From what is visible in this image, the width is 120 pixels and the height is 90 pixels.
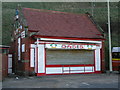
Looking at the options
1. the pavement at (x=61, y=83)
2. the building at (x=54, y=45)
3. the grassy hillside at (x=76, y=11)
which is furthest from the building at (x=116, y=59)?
the grassy hillside at (x=76, y=11)

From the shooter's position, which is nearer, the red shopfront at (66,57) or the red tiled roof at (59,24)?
the red shopfront at (66,57)

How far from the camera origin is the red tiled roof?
20047mm

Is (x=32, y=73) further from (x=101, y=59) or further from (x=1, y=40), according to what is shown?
(x=1, y=40)

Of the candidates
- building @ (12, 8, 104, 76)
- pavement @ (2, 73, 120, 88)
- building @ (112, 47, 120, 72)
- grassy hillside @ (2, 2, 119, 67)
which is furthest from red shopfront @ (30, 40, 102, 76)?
grassy hillside @ (2, 2, 119, 67)

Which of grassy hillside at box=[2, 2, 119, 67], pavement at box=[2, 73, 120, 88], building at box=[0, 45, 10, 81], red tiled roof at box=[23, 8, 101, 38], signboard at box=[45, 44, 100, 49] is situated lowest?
pavement at box=[2, 73, 120, 88]

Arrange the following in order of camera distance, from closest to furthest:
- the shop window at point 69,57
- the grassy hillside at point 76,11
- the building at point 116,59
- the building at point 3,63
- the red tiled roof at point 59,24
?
the building at point 3,63
the shop window at point 69,57
the red tiled roof at point 59,24
the building at point 116,59
the grassy hillside at point 76,11

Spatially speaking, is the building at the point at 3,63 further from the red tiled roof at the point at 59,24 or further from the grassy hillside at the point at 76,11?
the grassy hillside at the point at 76,11

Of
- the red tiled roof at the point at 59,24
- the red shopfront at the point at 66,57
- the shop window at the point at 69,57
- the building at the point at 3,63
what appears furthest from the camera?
the red tiled roof at the point at 59,24

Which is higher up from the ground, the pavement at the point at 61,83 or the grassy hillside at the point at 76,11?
the grassy hillside at the point at 76,11

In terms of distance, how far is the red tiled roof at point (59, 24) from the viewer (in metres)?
20.0

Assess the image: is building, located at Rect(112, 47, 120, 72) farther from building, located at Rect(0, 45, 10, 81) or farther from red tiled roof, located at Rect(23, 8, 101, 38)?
building, located at Rect(0, 45, 10, 81)

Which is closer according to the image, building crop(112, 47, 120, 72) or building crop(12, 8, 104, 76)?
building crop(12, 8, 104, 76)

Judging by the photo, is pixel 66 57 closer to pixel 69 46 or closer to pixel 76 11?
pixel 69 46

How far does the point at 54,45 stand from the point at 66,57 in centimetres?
187
